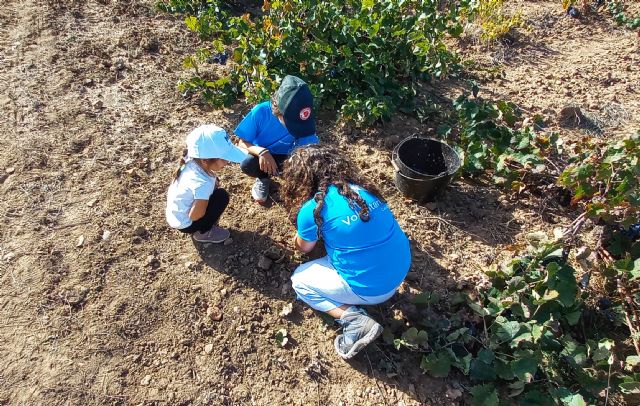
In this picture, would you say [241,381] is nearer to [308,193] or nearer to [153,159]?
[308,193]

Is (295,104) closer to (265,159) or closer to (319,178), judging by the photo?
(265,159)

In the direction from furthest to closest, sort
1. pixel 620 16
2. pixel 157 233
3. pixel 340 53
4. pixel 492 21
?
1. pixel 620 16
2. pixel 492 21
3. pixel 340 53
4. pixel 157 233

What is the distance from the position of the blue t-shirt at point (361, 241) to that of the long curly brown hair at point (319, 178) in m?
0.03

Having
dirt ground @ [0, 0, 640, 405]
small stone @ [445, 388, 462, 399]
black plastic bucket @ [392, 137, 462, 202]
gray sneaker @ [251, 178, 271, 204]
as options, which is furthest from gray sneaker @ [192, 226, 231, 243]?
small stone @ [445, 388, 462, 399]

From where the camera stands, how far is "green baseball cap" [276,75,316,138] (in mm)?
2785

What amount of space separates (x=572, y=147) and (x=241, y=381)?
3246 mm

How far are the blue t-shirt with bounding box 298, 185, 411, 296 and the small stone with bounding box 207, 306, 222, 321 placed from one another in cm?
76

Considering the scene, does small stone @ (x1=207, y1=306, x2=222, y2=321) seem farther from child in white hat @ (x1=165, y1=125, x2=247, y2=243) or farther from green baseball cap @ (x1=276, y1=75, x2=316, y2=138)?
green baseball cap @ (x1=276, y1=75, x2=316, y2=138)

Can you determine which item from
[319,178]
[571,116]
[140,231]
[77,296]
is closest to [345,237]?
[319,178]

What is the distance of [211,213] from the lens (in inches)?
112

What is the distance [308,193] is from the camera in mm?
2422

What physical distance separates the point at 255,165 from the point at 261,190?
264 millimetres

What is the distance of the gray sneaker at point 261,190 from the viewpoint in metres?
3.30

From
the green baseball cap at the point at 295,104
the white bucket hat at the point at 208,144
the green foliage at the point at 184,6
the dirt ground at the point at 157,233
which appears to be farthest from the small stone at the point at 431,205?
the green foliage at the point at 184,6
